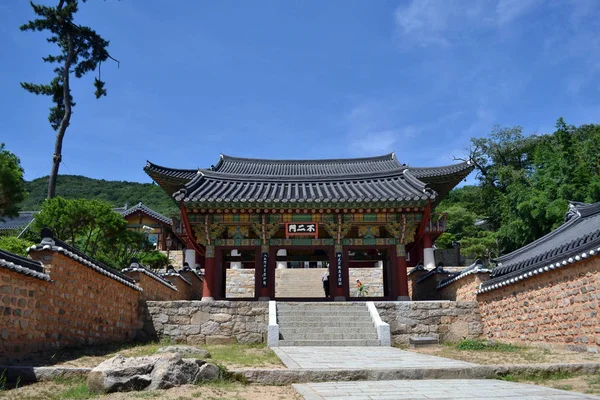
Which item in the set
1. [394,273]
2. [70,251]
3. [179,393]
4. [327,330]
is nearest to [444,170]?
[394,273]

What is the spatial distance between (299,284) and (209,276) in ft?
38.1

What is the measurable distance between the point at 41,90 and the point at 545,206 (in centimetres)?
3224

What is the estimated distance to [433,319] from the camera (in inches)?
540

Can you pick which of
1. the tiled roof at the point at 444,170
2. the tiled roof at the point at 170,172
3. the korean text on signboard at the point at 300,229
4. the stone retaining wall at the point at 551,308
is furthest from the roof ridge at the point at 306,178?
the stone retaining wall at the point at 551,308

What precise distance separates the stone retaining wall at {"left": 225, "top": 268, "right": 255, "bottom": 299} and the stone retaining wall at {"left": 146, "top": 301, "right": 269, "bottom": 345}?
1312cm

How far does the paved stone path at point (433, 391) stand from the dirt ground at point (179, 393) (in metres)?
0.38

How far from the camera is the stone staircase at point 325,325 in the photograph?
12164 mm

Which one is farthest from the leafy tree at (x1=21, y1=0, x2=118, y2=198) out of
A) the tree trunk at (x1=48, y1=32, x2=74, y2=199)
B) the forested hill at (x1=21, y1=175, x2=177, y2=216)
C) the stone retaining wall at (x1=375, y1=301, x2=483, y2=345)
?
the forested hill at (x1=21, y1=175, x2=177, y2=216)

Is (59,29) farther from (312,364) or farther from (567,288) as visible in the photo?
(567,288)

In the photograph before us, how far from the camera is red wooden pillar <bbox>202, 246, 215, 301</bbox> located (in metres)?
16.1

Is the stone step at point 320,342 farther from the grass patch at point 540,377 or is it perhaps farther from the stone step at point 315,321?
the grass patch at point 540,377

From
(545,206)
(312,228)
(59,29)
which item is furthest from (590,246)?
(59,29)

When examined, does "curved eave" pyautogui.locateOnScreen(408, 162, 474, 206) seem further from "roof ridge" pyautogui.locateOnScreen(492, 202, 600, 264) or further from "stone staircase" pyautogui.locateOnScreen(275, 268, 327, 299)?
"stone staircase" pyautogui.locateOnScreen(275, 268, 327, 299)

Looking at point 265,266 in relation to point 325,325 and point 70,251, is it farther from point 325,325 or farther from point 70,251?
point 70,251
